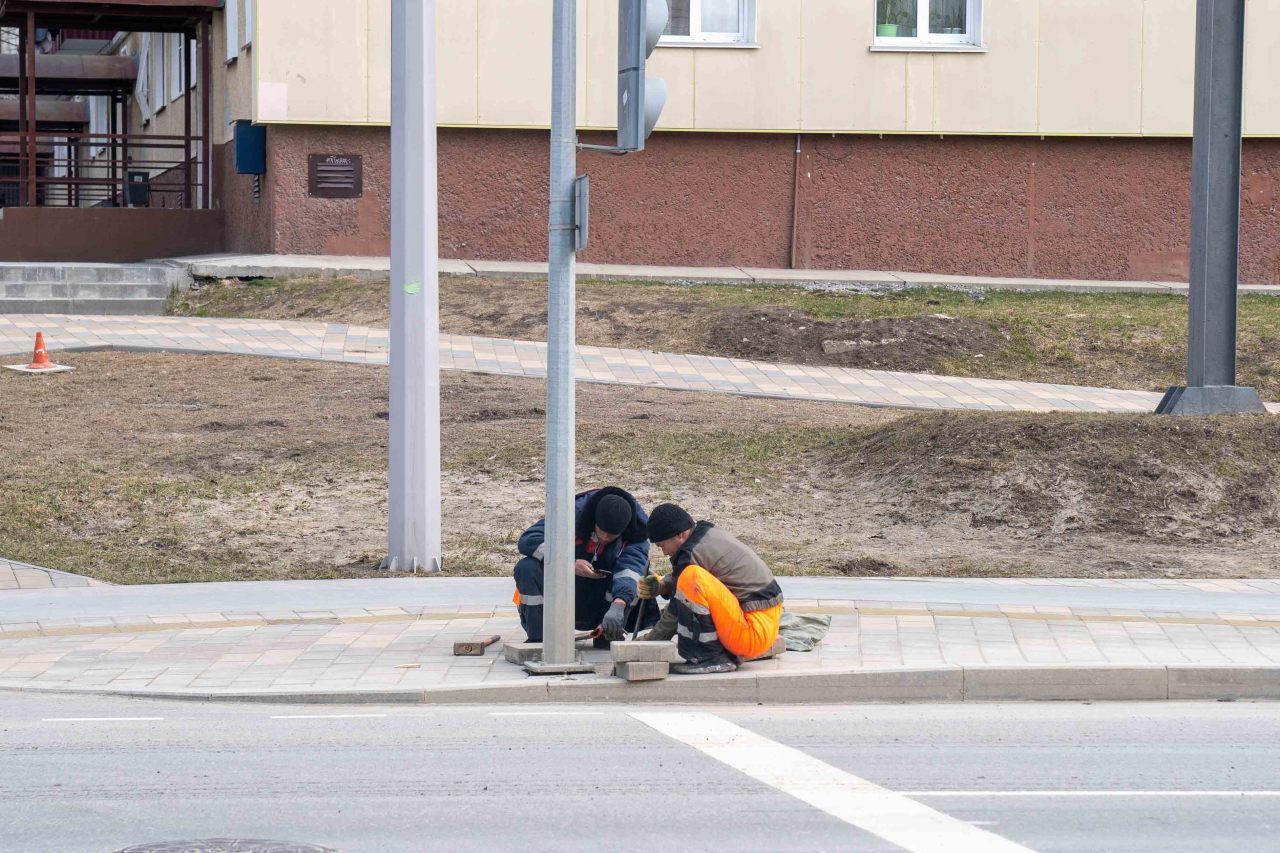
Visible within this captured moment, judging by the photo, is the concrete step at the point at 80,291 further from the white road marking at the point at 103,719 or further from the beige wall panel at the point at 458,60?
the white road marking at the point at 103,719

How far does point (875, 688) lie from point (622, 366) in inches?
377

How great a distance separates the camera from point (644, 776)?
682 centimetres

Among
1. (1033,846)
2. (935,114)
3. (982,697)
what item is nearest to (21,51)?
(935,114)

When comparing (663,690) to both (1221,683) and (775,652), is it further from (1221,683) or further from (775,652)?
(1221,683)

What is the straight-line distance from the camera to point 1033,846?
19.0 ft

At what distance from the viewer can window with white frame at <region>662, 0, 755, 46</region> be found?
921 inches

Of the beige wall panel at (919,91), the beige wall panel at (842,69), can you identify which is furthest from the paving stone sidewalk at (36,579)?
the beige wall panel at (919,91)

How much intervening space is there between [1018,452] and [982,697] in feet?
16.8

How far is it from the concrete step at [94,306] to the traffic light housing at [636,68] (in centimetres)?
1474

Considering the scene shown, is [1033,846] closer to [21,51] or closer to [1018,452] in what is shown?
[1018,452]

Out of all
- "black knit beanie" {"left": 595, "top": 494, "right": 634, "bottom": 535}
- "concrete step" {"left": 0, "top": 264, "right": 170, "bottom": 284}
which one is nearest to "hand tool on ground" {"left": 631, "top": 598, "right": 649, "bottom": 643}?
"black knit beanie" {"left": 595, "top": 494, "right": 634, "bottom": 535}

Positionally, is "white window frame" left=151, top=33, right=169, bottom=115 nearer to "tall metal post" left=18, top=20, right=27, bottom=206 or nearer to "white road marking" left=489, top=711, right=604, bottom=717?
"tall metal post" left=18, top=20, right=27, bottom=206

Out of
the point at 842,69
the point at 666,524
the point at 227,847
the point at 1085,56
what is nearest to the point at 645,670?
the point at 666,524

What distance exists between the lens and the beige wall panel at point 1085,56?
23609mm
